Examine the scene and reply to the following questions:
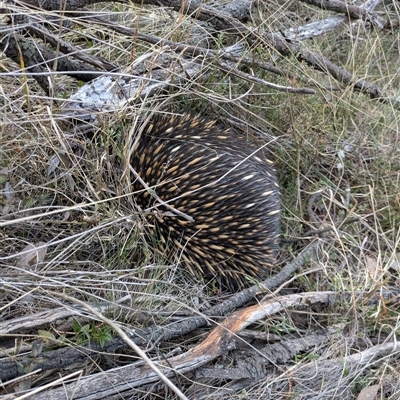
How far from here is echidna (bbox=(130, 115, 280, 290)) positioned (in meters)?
1.96

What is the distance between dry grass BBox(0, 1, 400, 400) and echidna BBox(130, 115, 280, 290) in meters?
0.09

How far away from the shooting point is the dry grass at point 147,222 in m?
1.59

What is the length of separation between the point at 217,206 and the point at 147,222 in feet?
0.87

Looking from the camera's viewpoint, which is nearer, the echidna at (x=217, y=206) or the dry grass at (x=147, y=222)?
the dry grass at (x=147, y=222)

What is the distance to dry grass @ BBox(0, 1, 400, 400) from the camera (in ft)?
5.23

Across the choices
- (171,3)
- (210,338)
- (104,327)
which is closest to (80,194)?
(104,327)

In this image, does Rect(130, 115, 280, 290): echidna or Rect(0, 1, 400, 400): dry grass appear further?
Rect(130, 115, 280, 290): echidna

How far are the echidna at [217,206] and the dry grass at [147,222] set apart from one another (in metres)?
0.09

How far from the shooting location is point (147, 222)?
6.15 feet

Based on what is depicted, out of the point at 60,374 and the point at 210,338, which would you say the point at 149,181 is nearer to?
the point at 210,338

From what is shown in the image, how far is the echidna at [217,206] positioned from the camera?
1.96 m

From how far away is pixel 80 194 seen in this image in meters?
1.82

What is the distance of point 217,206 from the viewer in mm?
1975

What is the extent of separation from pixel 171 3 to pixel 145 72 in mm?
266
